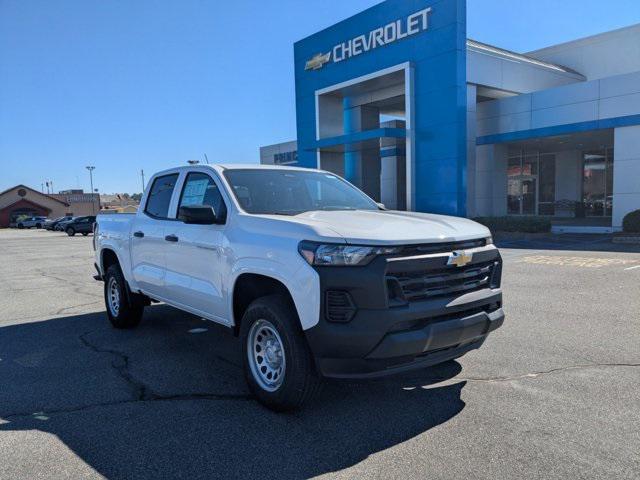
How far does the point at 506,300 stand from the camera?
26.4 ft

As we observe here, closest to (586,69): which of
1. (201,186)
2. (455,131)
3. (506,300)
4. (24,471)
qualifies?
(455,131)

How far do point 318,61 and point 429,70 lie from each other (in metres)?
7.16

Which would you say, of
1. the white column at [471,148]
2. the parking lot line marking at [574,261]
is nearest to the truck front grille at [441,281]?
the parking lot line marking at [574,261]

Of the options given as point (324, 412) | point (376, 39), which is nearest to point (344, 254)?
point (324, 412)

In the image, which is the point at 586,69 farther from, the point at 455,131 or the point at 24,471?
the point at 24,471

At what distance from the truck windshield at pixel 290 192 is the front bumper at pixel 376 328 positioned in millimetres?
1426

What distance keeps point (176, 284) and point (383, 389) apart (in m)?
2.37

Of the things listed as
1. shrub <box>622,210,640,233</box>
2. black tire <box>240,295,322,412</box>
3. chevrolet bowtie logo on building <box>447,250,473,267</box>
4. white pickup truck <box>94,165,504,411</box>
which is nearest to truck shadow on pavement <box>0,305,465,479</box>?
black tire <box>240,295,322,412</box>

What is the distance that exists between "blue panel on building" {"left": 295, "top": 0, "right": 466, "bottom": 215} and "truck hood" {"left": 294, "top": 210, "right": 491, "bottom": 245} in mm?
17698

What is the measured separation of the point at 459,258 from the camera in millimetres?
3811

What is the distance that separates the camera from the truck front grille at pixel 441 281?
3.55 meters

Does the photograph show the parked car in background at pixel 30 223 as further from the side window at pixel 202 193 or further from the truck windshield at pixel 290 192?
the truck windshield at pixel 290 192

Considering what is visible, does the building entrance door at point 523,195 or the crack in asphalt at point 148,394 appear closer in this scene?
the crack in asphalt at point 148,394

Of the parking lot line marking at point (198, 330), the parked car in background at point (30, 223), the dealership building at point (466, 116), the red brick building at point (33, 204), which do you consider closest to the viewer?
the parking lot line marking at point (198, 330)
